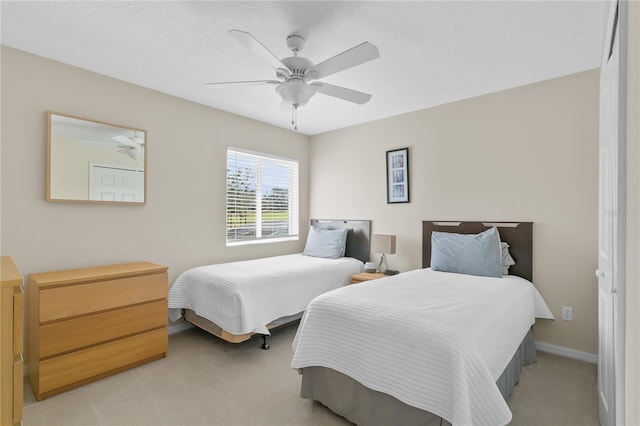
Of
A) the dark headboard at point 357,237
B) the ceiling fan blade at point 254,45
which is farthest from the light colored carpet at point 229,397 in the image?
the ceiling fan blade at point 254,45

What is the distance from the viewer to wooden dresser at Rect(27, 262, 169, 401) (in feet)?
7.29

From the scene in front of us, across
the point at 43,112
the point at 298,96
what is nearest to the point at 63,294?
the point at 43,112

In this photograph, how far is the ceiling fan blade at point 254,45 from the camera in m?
1.73

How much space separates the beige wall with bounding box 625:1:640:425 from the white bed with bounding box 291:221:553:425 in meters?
0.73

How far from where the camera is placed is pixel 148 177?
324cm


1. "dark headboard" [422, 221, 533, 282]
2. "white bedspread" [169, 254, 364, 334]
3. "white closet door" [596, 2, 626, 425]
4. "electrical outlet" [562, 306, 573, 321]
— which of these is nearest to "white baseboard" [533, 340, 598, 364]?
"electrical outlet" [562, 306, 573, 321]

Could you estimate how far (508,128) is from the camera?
10.5ft

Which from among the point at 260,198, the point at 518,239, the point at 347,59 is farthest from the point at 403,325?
the point at 260,198

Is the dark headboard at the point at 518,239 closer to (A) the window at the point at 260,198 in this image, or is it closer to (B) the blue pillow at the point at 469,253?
(B) the blue pillow at the point at 469,253

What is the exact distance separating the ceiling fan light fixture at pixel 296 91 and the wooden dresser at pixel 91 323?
1.83m

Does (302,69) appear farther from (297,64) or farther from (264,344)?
(264,344)

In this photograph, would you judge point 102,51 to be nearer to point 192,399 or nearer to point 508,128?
point 192,399

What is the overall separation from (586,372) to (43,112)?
15.9ft

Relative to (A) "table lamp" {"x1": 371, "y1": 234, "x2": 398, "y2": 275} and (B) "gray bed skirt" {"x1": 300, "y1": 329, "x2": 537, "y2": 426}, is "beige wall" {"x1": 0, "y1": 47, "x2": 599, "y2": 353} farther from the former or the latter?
(B) "gray bed skirt" {"x1": 300, "y1": 329, "x2": 537, "y2": 426}
